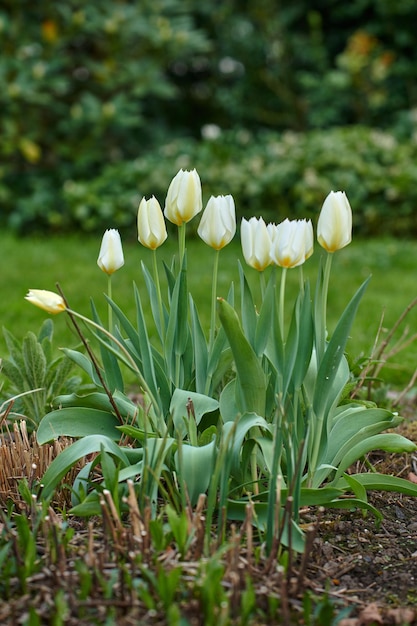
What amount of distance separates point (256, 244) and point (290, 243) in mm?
103

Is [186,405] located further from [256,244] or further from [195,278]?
[195,278]

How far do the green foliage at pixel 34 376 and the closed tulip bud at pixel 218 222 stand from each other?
78 cm

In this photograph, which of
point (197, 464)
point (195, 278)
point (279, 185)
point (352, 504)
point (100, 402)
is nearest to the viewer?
point (197, 464)

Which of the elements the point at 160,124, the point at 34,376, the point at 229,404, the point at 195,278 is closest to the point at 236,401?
the point at 229,404

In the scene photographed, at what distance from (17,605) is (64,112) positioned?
6.88m

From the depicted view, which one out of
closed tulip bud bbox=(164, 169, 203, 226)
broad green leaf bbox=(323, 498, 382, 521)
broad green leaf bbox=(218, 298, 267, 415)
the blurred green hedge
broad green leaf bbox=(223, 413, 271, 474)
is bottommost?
broad green leaf bbox=(323, 498, 382, 521)

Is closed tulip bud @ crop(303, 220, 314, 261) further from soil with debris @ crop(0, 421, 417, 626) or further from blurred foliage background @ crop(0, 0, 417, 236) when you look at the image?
blurred foliage background @ crop(0, 0, 417, 236)

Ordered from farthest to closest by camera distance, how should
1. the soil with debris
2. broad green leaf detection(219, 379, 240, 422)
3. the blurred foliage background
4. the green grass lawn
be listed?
the blurred foliage background
the green grass lawn
broad green leaf detection(219, 379, 240, 422)
the soil with debris

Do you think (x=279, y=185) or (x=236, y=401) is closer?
(x=236, y=401)

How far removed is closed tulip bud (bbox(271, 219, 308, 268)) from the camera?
1845 mm

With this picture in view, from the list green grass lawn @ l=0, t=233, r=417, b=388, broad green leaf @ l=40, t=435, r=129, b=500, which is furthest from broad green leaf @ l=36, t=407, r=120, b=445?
green grass lawn @ l=0, t=233, r=417, b=388

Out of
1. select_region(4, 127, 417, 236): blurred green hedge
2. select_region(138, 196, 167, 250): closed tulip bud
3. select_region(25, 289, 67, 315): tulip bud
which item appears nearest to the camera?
select_region(25, 289, 67, 315): tulip bud

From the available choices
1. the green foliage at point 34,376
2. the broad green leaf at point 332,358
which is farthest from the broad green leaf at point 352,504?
the green foliage at point 34,376

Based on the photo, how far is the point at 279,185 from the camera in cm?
718
